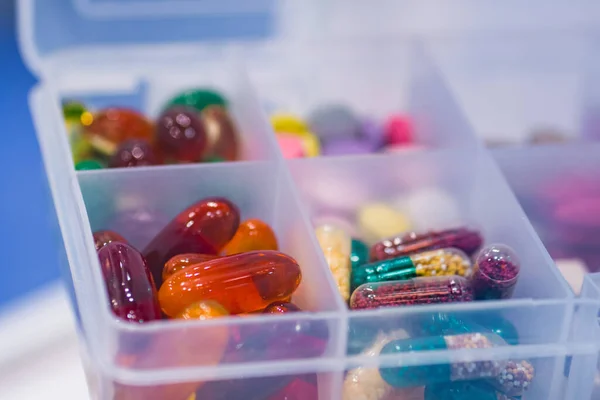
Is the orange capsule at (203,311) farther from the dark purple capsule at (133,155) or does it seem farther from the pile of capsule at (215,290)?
the dark purple capsule at (133,155)

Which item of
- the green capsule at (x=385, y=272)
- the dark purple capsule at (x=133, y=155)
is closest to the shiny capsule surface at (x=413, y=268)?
the green capsule at (x=385, y=272)

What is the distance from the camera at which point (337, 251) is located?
854 mm

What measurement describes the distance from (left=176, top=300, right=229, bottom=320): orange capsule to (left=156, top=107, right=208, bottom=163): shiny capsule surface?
39 centimetres

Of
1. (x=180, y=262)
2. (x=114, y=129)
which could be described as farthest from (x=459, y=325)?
(x=114, y=129)

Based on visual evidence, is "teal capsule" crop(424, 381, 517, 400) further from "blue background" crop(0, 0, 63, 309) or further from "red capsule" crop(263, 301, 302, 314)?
"blue background" crop(0, 0, 63, 309)

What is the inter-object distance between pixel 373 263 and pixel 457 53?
1.99 feet

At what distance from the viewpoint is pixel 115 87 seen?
1.25m

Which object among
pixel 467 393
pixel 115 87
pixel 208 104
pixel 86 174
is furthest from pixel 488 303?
pixel 115 87

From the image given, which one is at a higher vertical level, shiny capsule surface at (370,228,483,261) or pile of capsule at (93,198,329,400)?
pile of capsule at (93,198,329,400)

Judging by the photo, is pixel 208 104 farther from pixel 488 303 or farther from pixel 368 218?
pixel 488 303

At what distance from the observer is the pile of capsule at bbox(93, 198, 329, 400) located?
656mm

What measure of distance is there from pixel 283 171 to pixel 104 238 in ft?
0.73

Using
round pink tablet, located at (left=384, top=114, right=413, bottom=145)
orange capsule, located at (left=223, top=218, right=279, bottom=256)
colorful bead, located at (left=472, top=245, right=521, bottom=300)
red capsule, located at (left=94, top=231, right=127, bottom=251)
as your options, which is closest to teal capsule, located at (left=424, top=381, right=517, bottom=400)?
colorful bead, located at (left=472, top=245, right=521, bottom=300)

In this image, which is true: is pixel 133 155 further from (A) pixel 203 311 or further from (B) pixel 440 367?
(B) pixel 440 367
